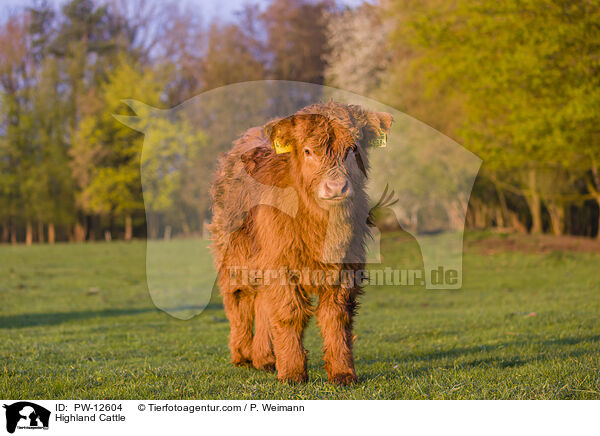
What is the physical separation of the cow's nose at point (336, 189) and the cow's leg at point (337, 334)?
995 millimetres

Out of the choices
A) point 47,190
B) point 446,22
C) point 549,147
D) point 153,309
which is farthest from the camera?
point 47,190

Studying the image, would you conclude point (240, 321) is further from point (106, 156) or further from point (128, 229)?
point (128, 229)

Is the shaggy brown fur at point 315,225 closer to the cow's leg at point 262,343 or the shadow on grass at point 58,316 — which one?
the cow's leg at point 262,343

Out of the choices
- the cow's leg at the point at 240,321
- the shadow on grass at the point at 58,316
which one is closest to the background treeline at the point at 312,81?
the shadow on grass at the point at 58,316

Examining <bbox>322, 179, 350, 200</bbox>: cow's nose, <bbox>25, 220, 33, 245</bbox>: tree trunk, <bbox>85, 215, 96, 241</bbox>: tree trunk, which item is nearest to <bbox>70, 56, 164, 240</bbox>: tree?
<bbox>25, 220, 33, 245</bbox>: tree trunk

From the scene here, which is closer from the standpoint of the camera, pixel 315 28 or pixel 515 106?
pixel 515 106

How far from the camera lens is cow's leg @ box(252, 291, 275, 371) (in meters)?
6.43

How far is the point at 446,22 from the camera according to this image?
68.3ft

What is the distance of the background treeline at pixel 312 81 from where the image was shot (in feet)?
61.8

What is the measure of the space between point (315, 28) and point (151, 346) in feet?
104

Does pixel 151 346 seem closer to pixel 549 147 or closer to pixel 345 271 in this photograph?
pixel 345 271
